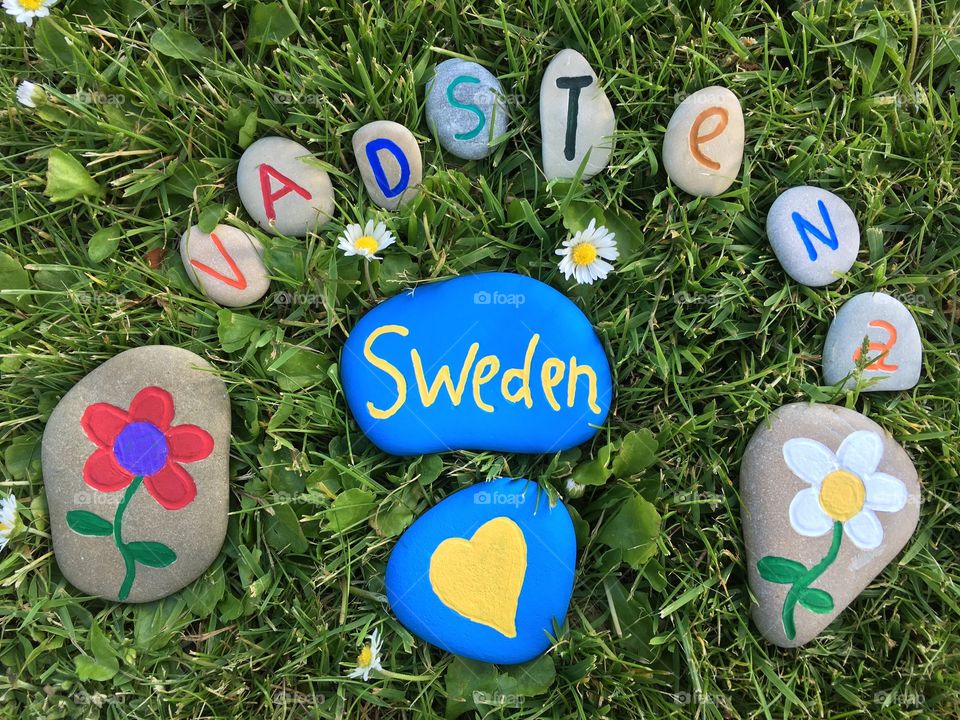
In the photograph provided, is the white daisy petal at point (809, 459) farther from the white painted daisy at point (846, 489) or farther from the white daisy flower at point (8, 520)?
Result: the white daisy flower at point (8, 520)

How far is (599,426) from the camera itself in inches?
67.5

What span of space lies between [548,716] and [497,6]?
150 cm

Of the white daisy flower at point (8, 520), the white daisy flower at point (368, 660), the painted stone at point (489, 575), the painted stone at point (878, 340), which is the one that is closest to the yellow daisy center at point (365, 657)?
the white daisy flower at point (368, 660)

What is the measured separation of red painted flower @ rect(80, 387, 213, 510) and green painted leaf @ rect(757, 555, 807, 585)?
1.17 metres

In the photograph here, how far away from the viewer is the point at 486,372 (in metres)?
1.70

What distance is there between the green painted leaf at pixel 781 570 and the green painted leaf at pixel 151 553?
1.22 m

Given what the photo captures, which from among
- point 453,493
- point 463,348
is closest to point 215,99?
point 463,348

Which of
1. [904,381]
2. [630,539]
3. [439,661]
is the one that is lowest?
[439,661]

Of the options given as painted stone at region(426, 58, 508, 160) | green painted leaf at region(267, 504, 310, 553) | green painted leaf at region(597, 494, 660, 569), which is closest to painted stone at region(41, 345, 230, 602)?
green painted leaf at region(267, 504, 310, 553)

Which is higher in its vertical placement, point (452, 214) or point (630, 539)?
point (452, 214)

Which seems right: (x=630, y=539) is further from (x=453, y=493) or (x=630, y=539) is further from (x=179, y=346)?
(x=179, y=346)

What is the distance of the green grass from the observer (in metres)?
1.73

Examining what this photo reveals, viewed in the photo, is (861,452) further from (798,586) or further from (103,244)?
(103,244)

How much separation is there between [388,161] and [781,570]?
1.17m
